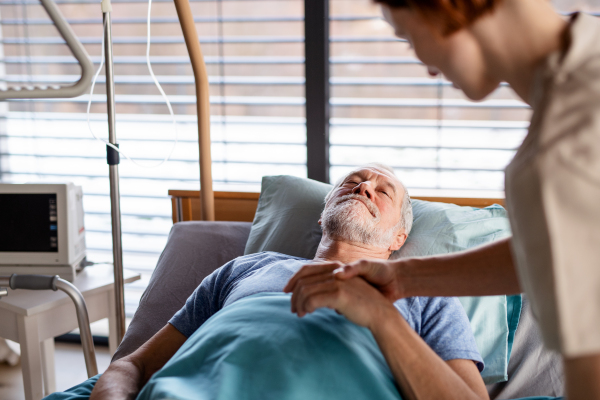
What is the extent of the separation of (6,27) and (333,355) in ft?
8.55

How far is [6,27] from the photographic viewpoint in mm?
2797

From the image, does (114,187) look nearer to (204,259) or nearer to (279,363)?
(204,259)

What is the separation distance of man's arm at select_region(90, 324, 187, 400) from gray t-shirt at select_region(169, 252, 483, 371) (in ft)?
0.13

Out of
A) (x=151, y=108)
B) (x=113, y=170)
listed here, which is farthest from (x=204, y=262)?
(x=151, y=108)

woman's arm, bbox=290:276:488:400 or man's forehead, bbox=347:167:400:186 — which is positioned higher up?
man's forehead, bbox=347:167:400:186

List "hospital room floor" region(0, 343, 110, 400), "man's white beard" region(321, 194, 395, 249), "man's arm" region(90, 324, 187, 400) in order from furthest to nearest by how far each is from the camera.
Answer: "hospital room floor" region(0, 343, 110, 400) < "man's white beard" region(321, 194, 395, 249) < "man's arm" region(90, 324, 187, 400)

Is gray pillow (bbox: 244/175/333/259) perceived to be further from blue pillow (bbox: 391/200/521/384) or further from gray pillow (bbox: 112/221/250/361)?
blue pillow (bbox: 391/200/521/384)

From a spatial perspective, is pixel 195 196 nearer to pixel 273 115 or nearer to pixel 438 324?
pixel 273 115

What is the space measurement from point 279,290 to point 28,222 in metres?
1.12

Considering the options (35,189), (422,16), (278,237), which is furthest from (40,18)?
(422,16)

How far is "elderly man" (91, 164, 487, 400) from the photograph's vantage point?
1.05 meters

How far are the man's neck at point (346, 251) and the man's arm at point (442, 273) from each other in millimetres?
479

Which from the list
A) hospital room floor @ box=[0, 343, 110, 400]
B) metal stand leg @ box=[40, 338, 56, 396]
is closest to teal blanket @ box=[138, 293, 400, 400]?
metal stand leg @ box=[40, 338, 56, 396]

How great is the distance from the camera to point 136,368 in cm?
132
